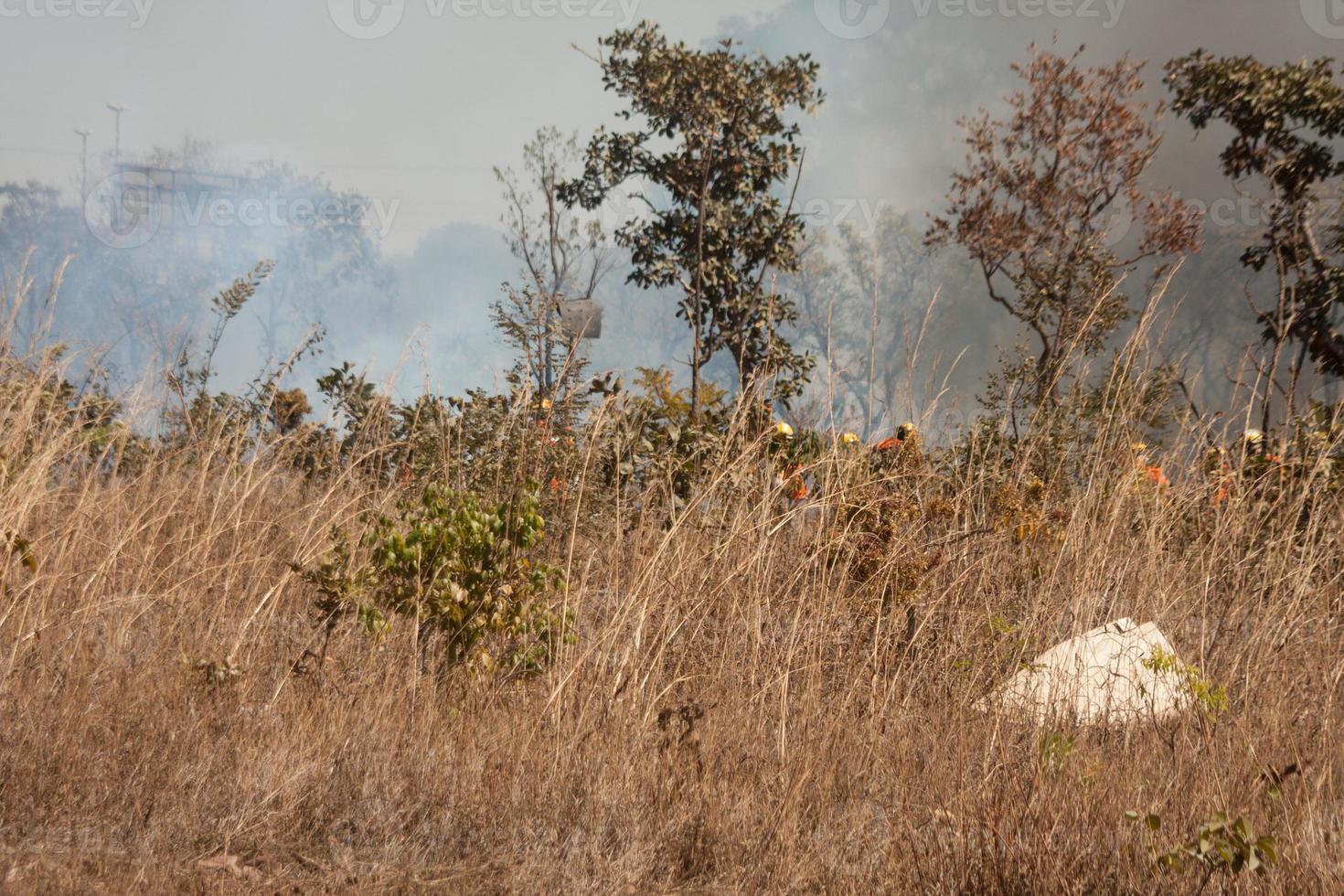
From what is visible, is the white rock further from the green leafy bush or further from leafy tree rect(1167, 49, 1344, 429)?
leafy tree rect(1167, 49, 1344, 429)

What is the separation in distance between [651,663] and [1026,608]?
1.20 meters

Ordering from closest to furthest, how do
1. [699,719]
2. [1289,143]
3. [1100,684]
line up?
[699,719]
[1100,684]
[1289,143]

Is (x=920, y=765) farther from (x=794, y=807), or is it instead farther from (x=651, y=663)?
(x=651, y=663)

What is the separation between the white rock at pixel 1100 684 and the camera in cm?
254

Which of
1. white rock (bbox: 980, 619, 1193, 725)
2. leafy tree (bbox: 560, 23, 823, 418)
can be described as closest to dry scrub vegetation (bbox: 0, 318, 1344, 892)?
white rock (bbox: 980, 619, 1193, 725)

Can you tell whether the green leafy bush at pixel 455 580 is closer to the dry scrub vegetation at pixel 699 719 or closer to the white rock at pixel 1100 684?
the dry scrub vegetation at pixel 699 719

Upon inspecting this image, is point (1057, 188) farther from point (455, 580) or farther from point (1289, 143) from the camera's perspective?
point (455, 580)

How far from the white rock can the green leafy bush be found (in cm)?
118

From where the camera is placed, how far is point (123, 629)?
8.92ft

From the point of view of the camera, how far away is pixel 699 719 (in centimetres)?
233

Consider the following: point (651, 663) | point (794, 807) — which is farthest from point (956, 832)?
point (651, 663)

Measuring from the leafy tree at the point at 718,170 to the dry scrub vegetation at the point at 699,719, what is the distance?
13.5ft

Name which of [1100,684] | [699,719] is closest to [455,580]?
[699,719]

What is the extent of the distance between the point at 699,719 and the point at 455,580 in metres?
→ 0.86
